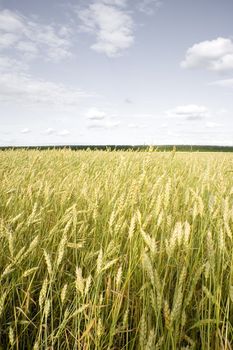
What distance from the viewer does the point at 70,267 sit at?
7.21 ft

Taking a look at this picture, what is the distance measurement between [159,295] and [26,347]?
0.91 m

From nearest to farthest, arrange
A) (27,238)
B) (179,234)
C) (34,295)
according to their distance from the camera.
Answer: (179,234)
(34,295)
(27,238)

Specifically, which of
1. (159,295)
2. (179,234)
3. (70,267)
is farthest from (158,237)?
(159,295)

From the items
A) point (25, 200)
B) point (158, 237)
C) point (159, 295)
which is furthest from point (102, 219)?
point (159, 295)

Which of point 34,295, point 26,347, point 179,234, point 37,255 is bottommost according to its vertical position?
point 26,347

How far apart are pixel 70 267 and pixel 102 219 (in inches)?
16.6

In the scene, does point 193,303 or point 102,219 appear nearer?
point 193,303

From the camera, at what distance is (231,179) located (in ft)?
15.6

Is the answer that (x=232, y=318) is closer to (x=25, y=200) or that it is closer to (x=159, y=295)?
(x=159, y=295)

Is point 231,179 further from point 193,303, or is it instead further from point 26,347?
point 26,347

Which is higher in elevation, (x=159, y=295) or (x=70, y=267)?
(x=159, y=295)

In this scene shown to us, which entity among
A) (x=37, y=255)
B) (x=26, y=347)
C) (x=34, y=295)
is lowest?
(x=26, y=347)

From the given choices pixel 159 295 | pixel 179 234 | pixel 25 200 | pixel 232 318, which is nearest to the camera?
pixel 159 295

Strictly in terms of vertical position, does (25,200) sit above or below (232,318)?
above
